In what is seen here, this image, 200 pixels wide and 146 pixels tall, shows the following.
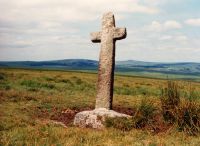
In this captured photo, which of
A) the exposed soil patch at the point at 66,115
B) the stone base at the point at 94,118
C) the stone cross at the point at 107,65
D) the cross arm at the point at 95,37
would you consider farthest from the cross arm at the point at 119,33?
the exposed soil patch at the point at 66,115

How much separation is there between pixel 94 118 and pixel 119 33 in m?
3.30

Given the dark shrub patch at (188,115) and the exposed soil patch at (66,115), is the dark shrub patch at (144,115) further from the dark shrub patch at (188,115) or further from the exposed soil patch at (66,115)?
the exposed soil patch at (66,115)

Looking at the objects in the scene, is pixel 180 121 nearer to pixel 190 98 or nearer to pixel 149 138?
pixel 190 98

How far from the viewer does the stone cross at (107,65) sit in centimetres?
1434

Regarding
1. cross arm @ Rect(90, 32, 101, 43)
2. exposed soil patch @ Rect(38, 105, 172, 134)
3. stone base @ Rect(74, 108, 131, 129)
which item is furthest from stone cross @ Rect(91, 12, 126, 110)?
exposed soil patch @ Rect(38, 105, 172, 134)

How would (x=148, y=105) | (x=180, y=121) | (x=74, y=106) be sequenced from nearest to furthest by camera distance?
(x=180, y=121)
(x=148, y=105)
(x=74, y=106)

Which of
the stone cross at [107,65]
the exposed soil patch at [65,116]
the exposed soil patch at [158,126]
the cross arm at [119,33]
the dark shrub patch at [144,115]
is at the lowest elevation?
the exposed soil patch at [65,116]

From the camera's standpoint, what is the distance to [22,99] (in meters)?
18.9

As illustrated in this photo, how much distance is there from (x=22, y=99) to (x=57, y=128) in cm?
792

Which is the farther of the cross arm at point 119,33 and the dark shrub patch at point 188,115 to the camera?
the cross arm at point 119,33

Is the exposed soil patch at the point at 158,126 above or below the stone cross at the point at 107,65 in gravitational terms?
below

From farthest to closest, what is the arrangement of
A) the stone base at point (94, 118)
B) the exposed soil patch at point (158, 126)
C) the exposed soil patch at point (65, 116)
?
the exposed soil patch at point (65, 116), the stone base at point (94, 118), the exposed soil patch at point (158, 126)

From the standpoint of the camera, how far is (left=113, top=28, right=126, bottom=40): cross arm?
14.4m

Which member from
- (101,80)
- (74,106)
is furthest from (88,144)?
(74,106)
